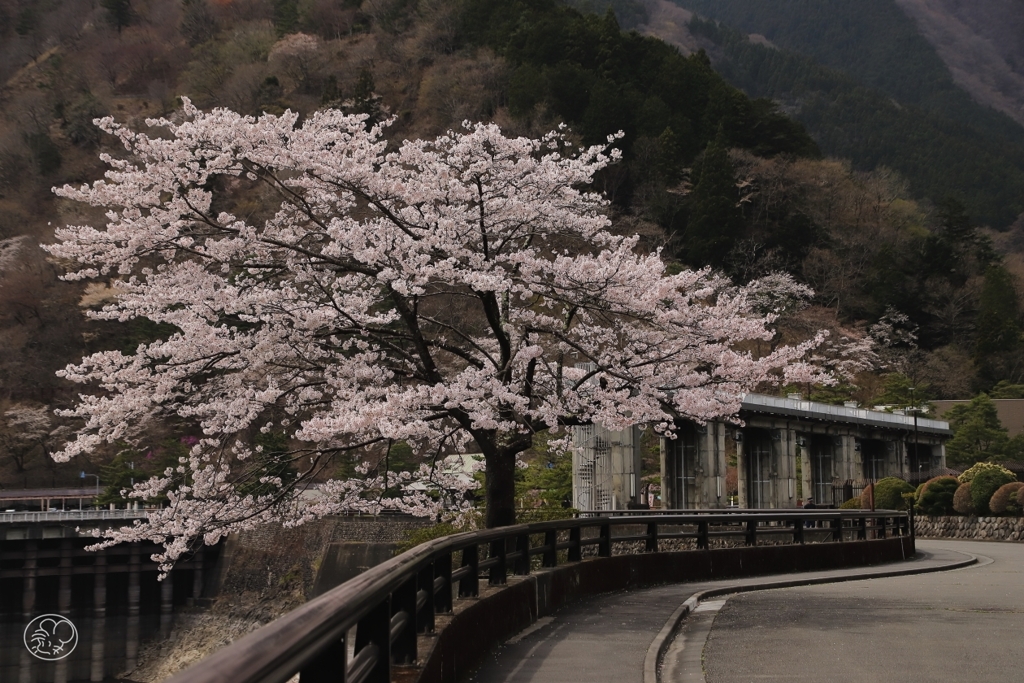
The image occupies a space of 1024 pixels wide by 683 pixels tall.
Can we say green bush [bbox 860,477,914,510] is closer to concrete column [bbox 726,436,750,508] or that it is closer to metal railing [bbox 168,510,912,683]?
concrete column [bbox 726,436,750,508]

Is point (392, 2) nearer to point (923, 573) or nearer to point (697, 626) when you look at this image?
point (923, 573)

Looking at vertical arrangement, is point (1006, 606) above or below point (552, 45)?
below

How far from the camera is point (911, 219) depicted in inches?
3541

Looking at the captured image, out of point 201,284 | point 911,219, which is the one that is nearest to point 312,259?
point 201,284

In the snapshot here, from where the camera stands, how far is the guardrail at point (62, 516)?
5922 centimetres

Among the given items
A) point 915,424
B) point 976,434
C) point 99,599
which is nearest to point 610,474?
point 915,424

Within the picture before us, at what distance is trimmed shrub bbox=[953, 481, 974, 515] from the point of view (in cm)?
4419

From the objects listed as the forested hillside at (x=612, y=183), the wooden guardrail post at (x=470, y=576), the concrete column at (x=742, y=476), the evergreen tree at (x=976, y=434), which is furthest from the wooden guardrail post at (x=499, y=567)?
the evergreen tree at (x=976, y=434)

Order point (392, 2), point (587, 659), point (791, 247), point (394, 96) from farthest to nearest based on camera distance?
point (392, 2) < point (394, 96) < point (791, 247) < point (587, 659)

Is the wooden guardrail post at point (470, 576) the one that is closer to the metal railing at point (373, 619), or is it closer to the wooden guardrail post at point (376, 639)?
the metal railing at point (373, 619)

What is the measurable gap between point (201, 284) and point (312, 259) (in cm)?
168

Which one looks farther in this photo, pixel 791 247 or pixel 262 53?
pixel 262 53

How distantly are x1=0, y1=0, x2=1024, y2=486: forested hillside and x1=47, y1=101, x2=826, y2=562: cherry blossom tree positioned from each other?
3553cm

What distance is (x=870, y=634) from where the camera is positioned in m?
12.5
